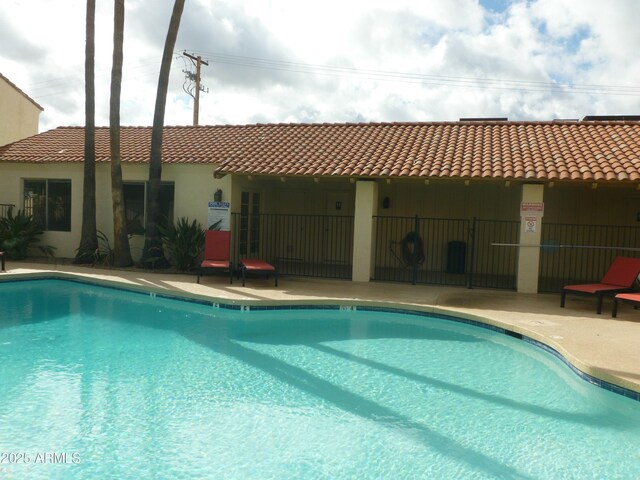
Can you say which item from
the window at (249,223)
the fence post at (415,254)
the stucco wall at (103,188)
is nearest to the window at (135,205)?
the stucco wall at (103,188)

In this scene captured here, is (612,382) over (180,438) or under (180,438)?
over

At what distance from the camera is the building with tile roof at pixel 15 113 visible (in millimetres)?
22875

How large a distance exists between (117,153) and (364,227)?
7.21m

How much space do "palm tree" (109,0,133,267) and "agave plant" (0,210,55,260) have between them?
307cm

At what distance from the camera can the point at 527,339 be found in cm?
847

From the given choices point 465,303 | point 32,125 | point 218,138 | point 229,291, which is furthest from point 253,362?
point 32,125

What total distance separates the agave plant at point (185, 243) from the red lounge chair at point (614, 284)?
29.6 feet

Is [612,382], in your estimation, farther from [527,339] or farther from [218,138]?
[218,138]

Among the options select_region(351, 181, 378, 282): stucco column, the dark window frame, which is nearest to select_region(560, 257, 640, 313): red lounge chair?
select_region(351, 181, 378, 282): stucco column

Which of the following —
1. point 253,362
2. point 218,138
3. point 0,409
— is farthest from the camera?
point 218,138

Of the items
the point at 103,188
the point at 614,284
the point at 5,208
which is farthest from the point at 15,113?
the point at 614,284

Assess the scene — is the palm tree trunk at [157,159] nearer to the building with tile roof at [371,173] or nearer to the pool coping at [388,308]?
the building with tile roof at [371,173]

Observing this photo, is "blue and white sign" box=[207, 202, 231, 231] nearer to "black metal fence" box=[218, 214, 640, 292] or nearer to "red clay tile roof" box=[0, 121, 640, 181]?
"black metal fence" box=[218, 214, 640, 292]

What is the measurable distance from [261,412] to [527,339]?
4.80 meters
